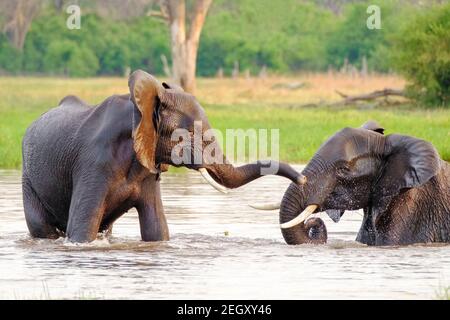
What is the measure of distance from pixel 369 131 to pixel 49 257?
2390mm

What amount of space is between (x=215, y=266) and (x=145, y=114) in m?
1.10

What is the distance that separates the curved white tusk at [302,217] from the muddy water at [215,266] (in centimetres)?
20

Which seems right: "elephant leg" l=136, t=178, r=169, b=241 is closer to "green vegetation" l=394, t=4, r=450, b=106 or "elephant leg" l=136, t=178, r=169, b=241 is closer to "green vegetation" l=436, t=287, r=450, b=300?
"green vegetation" l=436, t=287, r=450, b=300

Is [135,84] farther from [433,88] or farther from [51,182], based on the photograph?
[433,88]

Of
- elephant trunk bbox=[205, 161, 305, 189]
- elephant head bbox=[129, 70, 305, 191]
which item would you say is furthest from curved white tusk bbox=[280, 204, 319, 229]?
elephant trunk bbox=[205, 161, 305, 189]

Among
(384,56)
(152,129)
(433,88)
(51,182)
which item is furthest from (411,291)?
(384,56)

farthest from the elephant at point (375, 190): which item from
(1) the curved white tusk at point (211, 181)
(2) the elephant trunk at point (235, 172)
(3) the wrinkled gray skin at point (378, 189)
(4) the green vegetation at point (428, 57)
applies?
(4) the green vegetation at point (428, 57)

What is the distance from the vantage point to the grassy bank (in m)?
19.9

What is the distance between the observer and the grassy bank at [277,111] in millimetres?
19906

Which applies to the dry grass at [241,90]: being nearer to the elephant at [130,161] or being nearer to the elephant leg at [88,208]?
the elephant at [130,161]

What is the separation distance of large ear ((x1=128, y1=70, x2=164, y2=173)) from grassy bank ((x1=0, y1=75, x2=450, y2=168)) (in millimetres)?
8190

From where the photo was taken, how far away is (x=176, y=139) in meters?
9.76

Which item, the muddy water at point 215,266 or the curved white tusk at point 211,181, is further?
the curved white tusk at point 211,181

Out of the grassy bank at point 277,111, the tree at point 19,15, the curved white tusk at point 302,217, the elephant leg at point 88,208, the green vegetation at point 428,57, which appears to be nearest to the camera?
the elephant leg at point 88,208
